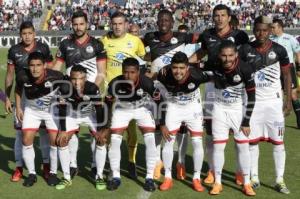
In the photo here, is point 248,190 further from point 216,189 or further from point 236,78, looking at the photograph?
point 236,78

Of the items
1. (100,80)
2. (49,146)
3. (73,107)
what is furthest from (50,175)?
(100,80)

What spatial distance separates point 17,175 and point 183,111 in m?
2.87

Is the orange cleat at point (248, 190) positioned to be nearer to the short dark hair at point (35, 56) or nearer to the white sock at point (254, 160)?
the white sock at point (254, 160)

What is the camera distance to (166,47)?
24.9 feet

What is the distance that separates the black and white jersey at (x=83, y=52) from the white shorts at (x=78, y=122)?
2.89ft

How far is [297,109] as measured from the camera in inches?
423

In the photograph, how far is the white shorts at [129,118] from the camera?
7.00 meters

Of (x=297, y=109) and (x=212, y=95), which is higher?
(x=212, y=95)

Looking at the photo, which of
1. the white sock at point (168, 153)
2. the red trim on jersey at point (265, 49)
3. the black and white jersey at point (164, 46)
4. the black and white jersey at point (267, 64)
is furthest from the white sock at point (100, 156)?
the red trim on jersey at point (265, 49)

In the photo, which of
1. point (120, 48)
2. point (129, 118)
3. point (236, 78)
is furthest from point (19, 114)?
point (236, 78)

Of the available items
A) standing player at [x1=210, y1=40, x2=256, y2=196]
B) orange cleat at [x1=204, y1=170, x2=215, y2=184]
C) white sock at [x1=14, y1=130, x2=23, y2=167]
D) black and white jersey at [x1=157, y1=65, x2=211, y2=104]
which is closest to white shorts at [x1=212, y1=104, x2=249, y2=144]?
standing player at [x1=210, y1=40, x2=256, y2=196]

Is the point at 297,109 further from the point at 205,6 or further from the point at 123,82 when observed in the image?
the point at 205,6

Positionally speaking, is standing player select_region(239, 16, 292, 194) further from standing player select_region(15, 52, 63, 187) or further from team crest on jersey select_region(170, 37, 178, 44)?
standing player select_region(15, 52, 63, 187)

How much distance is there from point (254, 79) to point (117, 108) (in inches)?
80.6
